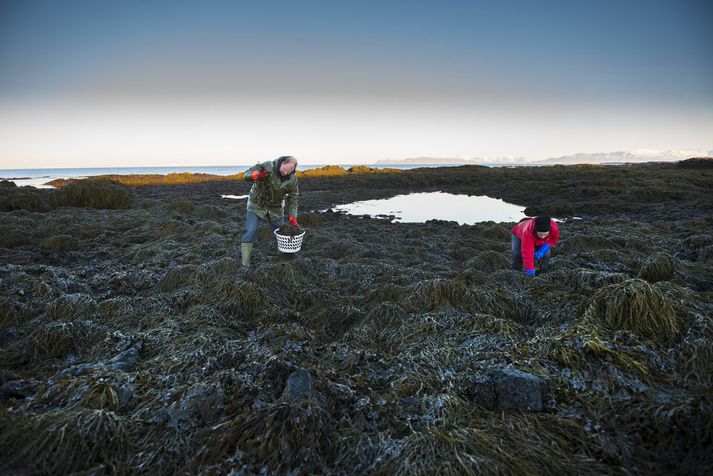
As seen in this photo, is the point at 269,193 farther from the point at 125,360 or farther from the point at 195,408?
the point at 195,408

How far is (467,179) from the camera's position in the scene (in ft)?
129

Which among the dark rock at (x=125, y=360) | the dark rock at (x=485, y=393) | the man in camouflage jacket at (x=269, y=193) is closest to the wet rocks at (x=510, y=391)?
the dark rock at (x=485, y=393)

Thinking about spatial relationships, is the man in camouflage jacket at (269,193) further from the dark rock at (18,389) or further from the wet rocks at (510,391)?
the wet rocks at (510,391)

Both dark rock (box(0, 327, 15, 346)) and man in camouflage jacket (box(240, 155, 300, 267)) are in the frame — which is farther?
man in camouflage jacket (box(240, 155, 300, 267))

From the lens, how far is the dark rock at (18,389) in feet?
9.18

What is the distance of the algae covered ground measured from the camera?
2285mm

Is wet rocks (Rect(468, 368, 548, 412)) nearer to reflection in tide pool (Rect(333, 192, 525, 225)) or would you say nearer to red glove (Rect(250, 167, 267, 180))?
red glove (Rect(250, 167, 267, 180))

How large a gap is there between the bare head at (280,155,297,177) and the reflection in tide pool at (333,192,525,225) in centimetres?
1009

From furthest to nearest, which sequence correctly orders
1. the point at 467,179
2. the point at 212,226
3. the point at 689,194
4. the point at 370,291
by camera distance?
the point at 467,179 → the point at 689,194 → the point at 212,226 → the point at 370,291

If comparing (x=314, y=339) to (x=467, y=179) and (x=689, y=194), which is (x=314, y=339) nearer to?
(x=689, y=194)

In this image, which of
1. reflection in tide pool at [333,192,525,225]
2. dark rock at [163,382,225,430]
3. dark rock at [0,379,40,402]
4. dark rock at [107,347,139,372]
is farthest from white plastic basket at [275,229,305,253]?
reflection in tide pool at [333,192,525,225]

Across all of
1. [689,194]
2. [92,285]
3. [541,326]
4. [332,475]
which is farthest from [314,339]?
[689,194]

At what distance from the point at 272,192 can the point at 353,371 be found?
4.08 m

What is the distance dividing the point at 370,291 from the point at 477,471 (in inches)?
140
